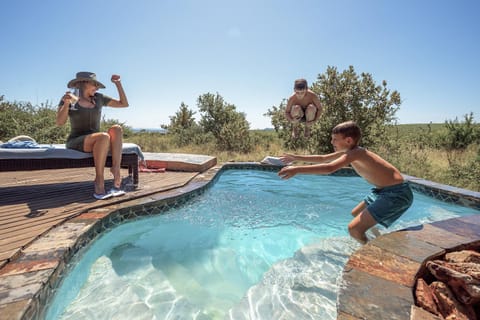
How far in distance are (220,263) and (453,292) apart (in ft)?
6.06

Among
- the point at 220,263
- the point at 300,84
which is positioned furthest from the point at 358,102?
the point at 220,263

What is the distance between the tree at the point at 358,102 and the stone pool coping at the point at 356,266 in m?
6.94

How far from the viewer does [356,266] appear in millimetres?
1421

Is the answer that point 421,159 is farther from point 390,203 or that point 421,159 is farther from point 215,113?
point 215,113

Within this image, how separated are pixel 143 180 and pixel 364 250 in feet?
12.0

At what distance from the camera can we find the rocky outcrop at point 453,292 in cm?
115

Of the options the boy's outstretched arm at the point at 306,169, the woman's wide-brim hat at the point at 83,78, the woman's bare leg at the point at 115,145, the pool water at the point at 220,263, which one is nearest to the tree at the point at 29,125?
the woman's wide-brim hat at the point at 83,78

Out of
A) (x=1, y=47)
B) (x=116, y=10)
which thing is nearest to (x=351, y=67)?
(x=116, y=10)

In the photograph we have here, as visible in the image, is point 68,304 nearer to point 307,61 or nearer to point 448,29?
point 307,61

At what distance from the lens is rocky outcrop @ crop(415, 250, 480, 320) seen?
1.15 meters

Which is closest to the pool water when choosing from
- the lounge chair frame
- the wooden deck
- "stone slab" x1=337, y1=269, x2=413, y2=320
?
the wooden deck

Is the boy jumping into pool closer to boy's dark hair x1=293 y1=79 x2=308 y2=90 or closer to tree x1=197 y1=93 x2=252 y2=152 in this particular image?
boy's dark hair x1=293 y1=79 x2=308 y2=90

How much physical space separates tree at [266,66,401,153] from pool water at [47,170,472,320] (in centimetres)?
499

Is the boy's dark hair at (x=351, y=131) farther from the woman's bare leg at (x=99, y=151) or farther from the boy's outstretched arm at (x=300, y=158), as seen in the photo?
the woman's bare leg at (x=99, y=151)
